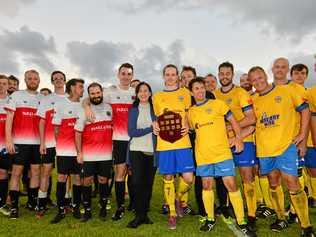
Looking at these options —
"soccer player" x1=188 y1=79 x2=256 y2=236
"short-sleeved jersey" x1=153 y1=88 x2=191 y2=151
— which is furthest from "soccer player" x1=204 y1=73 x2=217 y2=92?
"soccer player" x1=188 y1=79 x2=256 y2=236

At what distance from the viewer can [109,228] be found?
696 cm

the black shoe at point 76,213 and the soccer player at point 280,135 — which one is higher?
the soccer player at point 280,135

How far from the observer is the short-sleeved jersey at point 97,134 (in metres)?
7.53

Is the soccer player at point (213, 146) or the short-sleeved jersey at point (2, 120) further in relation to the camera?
the short-sleeved jersey at point (2, 120)

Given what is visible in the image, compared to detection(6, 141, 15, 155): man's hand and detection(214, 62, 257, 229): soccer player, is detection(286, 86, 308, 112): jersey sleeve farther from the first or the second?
detection(6, 141, 15, 155): man's hand

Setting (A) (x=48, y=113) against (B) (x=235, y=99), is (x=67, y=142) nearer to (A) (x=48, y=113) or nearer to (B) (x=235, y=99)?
(A) (x=48, y=113)

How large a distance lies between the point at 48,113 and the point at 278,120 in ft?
15.8

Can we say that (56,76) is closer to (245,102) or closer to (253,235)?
(245,102)

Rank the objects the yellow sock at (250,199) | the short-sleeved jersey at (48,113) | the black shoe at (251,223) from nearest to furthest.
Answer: the black shoe at (251,223) < the yellow sock at (250,199) < the short-sleeved jersey at (48,113)

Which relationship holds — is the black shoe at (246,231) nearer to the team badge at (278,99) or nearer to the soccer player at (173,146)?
the soccer player at (173,146)

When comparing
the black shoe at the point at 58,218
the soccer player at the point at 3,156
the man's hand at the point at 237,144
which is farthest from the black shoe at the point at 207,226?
the soccer player at the point at 3,156

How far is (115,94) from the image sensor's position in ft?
26.4

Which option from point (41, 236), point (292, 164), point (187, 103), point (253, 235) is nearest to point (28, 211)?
point (41, 236)

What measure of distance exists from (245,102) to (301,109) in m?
0.94
